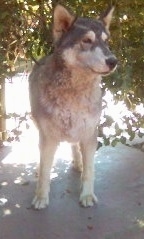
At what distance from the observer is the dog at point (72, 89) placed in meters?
3.70

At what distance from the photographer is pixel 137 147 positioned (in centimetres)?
565

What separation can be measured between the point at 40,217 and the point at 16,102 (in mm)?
3100

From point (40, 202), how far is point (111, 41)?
1.59 meters

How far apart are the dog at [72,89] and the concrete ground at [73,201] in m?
0.15

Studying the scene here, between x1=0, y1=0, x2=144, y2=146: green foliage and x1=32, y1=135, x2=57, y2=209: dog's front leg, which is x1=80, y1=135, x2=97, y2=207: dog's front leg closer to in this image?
x1=32, y1=135, x2=57, y2=209: dog's front leg

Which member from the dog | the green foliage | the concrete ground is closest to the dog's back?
the dog

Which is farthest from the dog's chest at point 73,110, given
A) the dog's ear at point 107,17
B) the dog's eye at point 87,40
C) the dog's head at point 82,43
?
the dog's ear at point 107,17

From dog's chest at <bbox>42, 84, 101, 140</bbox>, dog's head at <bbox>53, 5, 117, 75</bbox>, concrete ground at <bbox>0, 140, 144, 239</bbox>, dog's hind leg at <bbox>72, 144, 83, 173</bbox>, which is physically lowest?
concrete ground at <bbox>0, 140, 144, 239</bbox>

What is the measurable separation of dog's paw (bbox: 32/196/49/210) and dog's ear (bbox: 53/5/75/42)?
1.27m

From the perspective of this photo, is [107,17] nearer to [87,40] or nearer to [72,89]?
[87,40]

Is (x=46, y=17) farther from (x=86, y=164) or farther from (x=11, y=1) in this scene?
(x=86, y=164)

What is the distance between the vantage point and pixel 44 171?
163 inches

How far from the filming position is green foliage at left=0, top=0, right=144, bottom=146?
4410mm

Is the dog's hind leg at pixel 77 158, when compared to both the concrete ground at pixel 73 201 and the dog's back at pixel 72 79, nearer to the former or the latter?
the concrete ground at pixel 73 201
